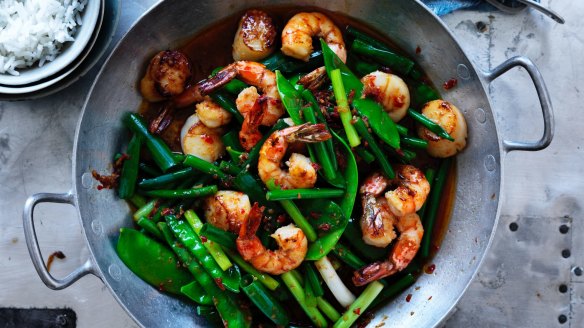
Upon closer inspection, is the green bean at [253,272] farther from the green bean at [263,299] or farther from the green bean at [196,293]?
the green bean at [196,293]

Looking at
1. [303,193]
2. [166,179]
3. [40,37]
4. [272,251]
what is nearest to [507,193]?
[303,193]

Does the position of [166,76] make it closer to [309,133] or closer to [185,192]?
[185,192]

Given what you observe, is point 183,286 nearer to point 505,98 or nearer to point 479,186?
point 479,186

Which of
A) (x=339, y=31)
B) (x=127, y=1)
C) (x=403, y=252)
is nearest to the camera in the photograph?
(x=403, y=252)

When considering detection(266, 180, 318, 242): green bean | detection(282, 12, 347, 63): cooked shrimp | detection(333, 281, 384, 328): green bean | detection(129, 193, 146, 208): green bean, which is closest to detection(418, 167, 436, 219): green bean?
detection(333, 281, 384, 328): green bean

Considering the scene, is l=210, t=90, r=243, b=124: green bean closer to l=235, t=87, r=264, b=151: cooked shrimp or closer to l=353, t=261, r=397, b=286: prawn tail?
l=235, t=87, r=264, b=151: cooked shrimp

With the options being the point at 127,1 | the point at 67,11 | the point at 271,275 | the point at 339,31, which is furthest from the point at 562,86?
the point at 67,11
